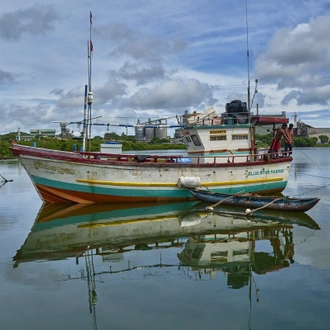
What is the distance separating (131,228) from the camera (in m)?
13.2

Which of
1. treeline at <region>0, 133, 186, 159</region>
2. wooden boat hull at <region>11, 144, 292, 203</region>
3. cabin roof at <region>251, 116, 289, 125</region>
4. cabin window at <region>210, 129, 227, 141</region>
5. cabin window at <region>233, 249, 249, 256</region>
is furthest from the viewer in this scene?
treeline at <region>0, 133, 186, 159</region>

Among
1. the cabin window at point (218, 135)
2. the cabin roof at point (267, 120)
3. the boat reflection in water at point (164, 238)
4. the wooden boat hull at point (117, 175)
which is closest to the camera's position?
the boat reflection in water at point (164, 238)

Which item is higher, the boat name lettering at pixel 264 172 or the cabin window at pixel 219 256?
the boat name lettering at pixel 264 172

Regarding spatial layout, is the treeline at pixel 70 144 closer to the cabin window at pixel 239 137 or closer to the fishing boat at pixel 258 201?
the cabin window at pixel 239 137

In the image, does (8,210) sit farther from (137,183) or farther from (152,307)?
(152,307)

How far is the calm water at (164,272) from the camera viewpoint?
650 cm

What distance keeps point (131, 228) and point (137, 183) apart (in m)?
4.15

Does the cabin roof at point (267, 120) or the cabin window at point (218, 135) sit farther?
the cabin roof at point (267, 120)

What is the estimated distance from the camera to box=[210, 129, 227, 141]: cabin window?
61.3 feet

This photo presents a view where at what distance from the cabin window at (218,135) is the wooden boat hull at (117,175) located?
1386mm

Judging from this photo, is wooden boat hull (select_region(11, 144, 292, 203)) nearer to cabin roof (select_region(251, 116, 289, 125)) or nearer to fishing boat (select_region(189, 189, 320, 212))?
fishing boat (select_region(189, 189, 320, 212))

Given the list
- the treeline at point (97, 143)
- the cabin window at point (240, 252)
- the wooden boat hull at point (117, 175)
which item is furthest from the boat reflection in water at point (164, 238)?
the treeline at point (97, 143)

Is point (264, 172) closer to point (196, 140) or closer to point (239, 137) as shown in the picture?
point (239, 137)

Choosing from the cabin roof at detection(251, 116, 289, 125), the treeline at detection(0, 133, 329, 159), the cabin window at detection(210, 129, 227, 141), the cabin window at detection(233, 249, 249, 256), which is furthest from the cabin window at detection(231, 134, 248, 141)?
the treeline at detection(0, 133, 329, 159)
